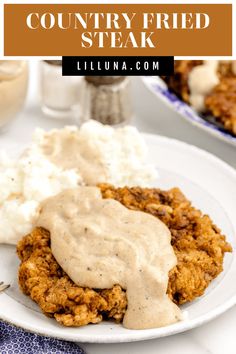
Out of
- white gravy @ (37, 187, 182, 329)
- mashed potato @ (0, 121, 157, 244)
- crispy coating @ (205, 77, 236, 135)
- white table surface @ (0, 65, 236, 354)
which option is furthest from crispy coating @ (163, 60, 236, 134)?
white gravy @ (37, 187, 182, 329)

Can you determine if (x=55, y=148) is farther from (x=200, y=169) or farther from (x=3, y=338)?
(x=3, y=338)

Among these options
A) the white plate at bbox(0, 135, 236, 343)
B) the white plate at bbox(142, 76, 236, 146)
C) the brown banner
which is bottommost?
the white plate at bbox(0, 135, 236, 343)

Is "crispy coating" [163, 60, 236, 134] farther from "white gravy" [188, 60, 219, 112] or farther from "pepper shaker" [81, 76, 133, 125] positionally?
"pepper shaker" [81, 76, 133, 125]

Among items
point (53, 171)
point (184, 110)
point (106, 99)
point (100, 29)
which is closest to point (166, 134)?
point (184, 110)

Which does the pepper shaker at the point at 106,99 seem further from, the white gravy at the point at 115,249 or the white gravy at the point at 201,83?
the white gravy at the point at 115,249

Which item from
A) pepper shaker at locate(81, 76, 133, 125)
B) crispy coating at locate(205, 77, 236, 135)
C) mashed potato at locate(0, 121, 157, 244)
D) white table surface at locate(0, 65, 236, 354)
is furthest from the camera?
pepper shaker at locate(81, 76, 133, 125)

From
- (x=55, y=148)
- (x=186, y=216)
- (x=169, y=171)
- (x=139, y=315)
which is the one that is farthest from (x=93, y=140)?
(x=139, y=315)
